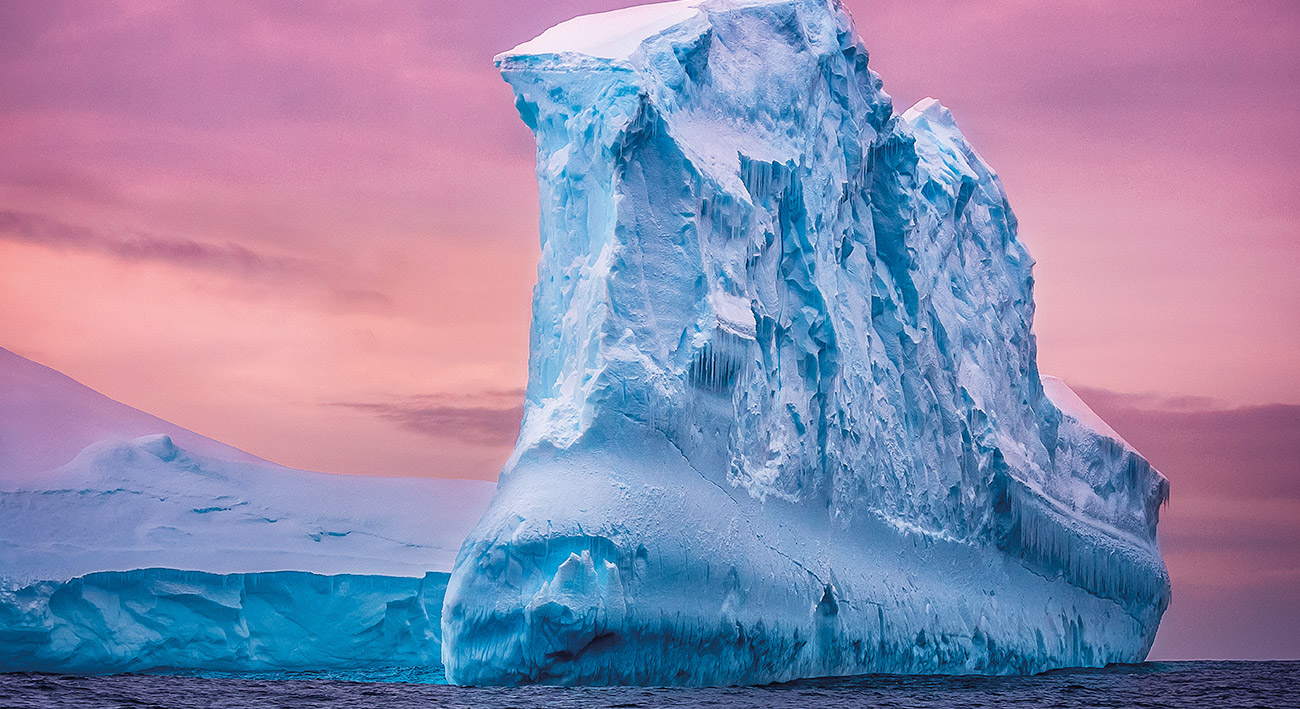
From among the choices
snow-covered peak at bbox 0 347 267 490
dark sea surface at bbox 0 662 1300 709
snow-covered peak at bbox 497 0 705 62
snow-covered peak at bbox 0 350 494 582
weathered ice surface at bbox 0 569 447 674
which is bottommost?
dark sea surface at bbox 0 662 1300 709

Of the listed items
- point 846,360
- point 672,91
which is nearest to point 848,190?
point 846,360

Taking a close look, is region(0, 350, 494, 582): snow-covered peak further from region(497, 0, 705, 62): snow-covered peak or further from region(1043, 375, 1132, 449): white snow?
region(1043, 375, 1132, 449): white snow

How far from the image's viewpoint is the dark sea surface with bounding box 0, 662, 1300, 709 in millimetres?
11484

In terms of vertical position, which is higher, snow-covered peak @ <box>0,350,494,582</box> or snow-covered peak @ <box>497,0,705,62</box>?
snow-covered peak @ <box>497,0,705,62</box>

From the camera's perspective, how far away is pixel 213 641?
58.5ft

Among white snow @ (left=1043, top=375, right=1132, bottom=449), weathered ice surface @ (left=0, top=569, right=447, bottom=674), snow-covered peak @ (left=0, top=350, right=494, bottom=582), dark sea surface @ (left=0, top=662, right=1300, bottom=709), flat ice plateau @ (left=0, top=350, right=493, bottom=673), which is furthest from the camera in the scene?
white snow @ (left=1043, top=375, right=1132, bottom=449)

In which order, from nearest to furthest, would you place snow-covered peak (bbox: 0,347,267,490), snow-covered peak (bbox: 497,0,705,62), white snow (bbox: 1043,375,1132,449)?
snow-covered peak (bbox: 497,0,705,62), snow-covered peak (bbox: 0,347,267,490), white snow (bbox: 1043,375,1132,449)

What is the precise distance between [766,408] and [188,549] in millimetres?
8282

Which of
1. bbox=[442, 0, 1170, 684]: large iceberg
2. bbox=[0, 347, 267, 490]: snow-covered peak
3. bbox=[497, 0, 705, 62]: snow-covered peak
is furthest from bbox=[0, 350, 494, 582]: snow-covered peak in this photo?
bbox=[497, 0, 705, 62]: snow-covered peak

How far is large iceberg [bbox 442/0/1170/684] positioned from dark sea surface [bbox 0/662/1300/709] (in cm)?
52

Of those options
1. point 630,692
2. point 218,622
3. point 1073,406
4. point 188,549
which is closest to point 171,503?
point 188,549

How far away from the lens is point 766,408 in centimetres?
1487

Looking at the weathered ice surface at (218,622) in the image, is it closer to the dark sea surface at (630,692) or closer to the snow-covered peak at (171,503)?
the snow-covered peak at (171,503)

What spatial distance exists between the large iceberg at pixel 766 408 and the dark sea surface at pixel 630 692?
1.71 ft
